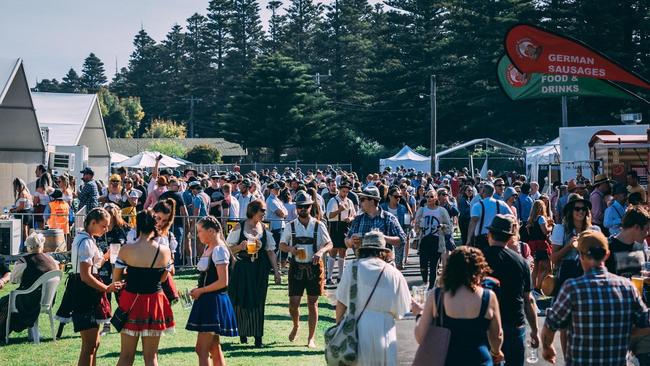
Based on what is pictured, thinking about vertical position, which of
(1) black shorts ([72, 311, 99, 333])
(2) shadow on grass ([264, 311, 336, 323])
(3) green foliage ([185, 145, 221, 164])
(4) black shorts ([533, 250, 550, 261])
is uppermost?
(3) green foliage ([185, 145, 221, 164])

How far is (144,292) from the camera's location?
8.36 metres

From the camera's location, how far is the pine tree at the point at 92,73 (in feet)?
443

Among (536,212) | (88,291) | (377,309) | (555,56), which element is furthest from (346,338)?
(555,56)

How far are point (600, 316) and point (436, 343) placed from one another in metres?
1.11

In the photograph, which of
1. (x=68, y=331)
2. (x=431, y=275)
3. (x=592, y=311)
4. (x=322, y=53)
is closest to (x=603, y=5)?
(x=322, y=53)

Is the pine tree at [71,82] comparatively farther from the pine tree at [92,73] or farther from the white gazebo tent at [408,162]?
the white gazebo tent at [408,162]

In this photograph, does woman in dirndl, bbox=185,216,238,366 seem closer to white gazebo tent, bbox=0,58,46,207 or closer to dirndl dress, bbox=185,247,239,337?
dirndl dress, bbox=185,247,239,337

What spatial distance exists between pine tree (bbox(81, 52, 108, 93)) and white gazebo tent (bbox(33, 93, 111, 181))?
95731 millimetres

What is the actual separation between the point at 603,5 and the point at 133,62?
72.2 meters

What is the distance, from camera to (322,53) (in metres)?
89.6

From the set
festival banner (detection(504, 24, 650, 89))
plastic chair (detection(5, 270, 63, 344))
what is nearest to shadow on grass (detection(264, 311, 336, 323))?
plastic chair (detection(5, 270, 63, 344))

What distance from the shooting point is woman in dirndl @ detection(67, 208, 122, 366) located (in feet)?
29.5

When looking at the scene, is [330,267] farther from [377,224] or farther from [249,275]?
[249,275]

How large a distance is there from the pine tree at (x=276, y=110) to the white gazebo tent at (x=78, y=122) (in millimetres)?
31935
